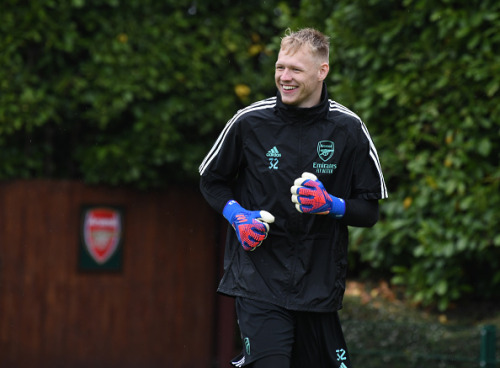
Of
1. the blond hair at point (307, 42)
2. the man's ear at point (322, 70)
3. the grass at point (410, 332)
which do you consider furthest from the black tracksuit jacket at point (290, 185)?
the grass at point (410, 332)

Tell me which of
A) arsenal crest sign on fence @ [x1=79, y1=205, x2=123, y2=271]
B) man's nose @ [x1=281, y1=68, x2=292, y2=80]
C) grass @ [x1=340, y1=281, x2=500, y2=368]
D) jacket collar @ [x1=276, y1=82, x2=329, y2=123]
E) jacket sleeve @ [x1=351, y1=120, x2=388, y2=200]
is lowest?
grass @ [x1=340, y1=281, x2=500, y2=368]

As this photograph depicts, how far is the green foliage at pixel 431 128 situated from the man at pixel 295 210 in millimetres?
2435

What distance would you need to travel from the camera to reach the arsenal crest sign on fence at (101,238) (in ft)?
31.1

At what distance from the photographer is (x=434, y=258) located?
7.32m

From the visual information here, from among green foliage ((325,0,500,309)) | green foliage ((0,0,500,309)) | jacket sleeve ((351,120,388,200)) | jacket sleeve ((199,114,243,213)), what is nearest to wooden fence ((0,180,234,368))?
green foliage ((0,0,500,309))

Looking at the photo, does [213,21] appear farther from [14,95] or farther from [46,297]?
[46,297]

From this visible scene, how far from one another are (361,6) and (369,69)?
0.57 metres

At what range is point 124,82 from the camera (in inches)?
339

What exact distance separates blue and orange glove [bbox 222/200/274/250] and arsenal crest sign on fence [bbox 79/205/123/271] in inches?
205

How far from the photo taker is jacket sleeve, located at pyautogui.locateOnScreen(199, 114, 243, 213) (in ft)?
15.5

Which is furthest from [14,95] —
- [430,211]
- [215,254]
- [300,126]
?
[300,126]

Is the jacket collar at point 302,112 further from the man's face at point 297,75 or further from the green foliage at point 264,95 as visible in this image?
the green foliage at point 264,95

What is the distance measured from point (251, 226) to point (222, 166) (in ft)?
1.80

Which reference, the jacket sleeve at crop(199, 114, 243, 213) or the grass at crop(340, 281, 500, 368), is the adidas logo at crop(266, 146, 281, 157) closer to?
the jacket sleeve at crop(199, 114, 243, 213)
